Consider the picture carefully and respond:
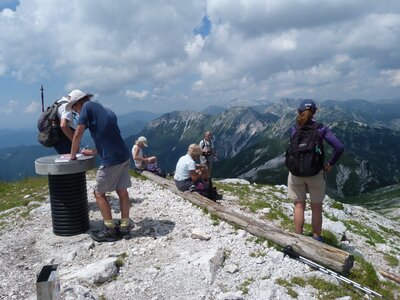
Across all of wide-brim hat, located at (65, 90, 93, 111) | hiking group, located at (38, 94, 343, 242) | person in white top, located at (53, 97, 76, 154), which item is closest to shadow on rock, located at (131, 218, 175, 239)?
hiking group, located at (38, 94, 343, 242)

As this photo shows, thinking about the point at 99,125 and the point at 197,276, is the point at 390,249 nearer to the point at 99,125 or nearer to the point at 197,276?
the point at 197,276

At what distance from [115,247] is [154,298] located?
2.59 m

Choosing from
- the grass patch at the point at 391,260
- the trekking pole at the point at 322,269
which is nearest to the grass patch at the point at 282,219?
the trekking pole at the point at 322,269

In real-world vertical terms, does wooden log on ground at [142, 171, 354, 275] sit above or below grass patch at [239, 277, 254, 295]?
above

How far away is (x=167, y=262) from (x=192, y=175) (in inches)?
211

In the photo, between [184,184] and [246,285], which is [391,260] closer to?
[246,285]

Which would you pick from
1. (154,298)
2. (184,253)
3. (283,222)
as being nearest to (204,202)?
(283,222)

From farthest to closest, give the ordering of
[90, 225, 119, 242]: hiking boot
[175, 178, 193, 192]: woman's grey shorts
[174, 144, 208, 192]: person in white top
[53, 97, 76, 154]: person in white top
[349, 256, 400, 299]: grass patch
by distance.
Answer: [175, 178, 193, 192]: woman's grey shorts < [174, 144, 208, 192]: person in white top < [53, 97, 76, 154]: person in white top < [90, 225, 119, 242]: hiking boot < [349, 256, 400, 299]: grass patch

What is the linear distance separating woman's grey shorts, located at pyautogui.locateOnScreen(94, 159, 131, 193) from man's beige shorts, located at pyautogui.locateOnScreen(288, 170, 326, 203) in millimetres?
4235

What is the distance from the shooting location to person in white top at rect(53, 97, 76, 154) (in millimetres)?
10023

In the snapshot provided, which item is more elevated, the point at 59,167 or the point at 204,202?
the point at 59,167

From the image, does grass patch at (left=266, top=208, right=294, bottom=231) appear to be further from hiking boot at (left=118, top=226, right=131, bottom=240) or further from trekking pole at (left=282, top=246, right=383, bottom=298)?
hiking boot at (left=118, top=226, right=131, bottom=240)

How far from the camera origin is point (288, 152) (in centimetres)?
906

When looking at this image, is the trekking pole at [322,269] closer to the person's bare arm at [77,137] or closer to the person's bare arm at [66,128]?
the person's bare arm at [77,137]
